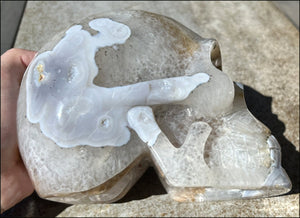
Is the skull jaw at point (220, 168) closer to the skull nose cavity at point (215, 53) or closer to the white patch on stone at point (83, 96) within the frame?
the white patch on stone at point (83, 96)

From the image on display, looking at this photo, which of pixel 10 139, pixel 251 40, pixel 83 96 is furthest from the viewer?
pixel 251 40

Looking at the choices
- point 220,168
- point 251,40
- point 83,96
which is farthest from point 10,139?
point 251,40

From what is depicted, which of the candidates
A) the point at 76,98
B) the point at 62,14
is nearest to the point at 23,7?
the point at 62,14

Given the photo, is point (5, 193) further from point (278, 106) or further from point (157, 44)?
point (278, 106)

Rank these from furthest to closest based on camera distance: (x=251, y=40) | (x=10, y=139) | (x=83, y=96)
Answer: (x=251, y=40), (x=10, y=139), (x=83, y=96)

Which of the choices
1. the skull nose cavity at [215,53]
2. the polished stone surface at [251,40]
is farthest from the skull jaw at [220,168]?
the polished stone surface at [251,40]

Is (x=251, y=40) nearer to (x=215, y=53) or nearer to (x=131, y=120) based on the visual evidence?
(x=215, y=53)

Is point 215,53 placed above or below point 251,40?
above
